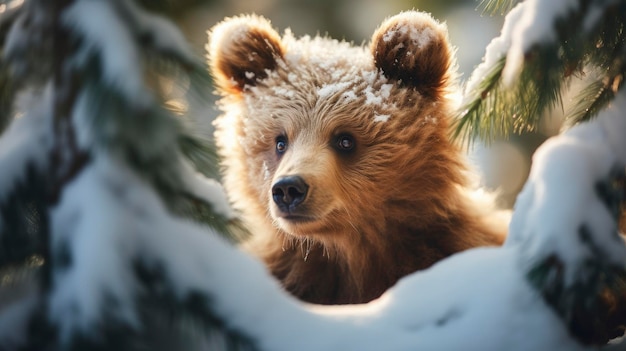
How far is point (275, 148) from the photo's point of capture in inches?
120

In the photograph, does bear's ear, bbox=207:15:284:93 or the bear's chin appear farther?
bear's ear, bbox=207:15:284:93

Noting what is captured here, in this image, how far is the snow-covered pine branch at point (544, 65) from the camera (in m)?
1.74

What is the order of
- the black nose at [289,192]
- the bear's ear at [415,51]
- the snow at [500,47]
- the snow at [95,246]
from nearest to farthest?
the snow at [95,246]
the snow at [500,47]
the black nose at [289,192]
the bear's ear at [415,51]

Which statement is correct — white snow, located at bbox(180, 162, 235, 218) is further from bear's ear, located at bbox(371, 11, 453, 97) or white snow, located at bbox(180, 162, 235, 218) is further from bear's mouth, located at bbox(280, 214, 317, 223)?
bear's ear, located at bbox(371, 11, 453, 97)

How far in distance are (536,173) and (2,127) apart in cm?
142

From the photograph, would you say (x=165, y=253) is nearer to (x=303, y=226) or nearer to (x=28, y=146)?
(x=28, y=146)

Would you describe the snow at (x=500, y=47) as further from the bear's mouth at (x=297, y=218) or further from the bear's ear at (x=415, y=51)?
the bear's mouth at (x=297, y=218)

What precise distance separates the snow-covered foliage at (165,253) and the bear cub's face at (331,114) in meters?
1.14

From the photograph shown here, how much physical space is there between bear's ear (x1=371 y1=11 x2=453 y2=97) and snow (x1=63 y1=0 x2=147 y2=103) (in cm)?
169

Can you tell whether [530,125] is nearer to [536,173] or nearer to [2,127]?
[536,173]

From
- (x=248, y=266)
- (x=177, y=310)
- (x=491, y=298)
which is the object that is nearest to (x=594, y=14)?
(x=491, y=298)

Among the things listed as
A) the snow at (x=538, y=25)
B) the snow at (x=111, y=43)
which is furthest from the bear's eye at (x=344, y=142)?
the snow at (x=111, y=43)

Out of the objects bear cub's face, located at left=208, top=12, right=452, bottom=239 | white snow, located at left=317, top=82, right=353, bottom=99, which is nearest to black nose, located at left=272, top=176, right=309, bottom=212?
bear cub's face, located at left=208, top=12, right=452, bottom=239

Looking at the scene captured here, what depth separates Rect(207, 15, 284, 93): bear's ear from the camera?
121 inches
